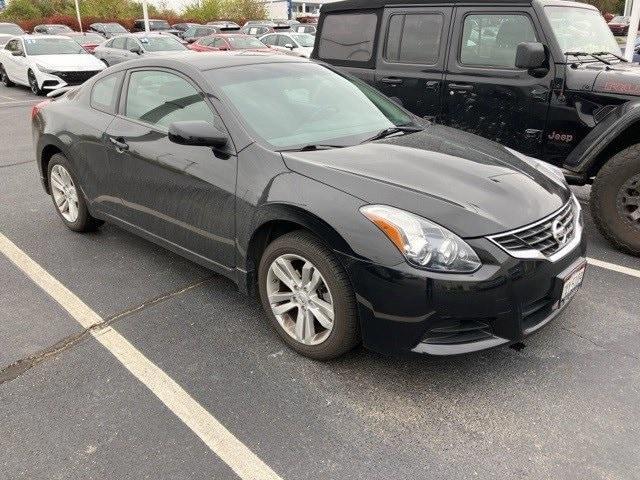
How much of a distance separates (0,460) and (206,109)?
2.14m

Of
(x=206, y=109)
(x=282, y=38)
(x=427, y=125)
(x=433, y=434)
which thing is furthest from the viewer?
(x=282, y=38)

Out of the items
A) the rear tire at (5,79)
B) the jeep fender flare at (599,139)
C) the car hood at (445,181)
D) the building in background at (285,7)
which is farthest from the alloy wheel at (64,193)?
the building in background at (285,7)

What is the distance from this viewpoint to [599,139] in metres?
4.10

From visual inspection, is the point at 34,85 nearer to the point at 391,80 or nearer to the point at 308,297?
the point at 391,80

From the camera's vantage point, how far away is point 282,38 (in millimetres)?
19797

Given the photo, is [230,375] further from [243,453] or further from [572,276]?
[572,276]

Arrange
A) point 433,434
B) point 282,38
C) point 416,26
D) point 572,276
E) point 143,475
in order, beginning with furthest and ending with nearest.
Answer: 1. point 282,38
2. point 416,26
3. point 572,276
4. point 433,434
5. point 143,475

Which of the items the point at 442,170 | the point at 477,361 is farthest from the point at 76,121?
the point at 477,361

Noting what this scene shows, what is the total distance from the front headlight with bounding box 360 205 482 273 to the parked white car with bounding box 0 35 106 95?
13.5m

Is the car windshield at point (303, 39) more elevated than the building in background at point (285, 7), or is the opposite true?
the building in background at point (285, 7)

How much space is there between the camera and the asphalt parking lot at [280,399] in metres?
2.32

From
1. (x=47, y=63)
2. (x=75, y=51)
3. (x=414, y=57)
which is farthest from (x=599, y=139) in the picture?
(x=75, y=51)

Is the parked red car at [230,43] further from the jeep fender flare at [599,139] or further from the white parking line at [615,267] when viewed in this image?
the white parking line at [615,267]

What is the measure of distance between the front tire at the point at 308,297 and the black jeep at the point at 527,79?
8.28 feet
